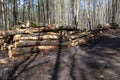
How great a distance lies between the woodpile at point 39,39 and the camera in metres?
9.67

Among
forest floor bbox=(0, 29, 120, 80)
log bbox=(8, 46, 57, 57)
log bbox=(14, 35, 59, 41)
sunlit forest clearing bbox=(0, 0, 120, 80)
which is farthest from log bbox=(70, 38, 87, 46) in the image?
log bbox=(8, 46, 57, 57)

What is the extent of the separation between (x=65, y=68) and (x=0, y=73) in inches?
91.4

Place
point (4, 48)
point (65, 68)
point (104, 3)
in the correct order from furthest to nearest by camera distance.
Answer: point (104, 3) < point (4, 48) < point (65, 68)

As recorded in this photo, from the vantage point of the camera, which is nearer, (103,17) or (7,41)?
(7,41)

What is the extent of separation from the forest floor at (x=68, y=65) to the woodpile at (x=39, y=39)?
16.0 inches

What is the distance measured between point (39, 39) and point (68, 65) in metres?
3.06

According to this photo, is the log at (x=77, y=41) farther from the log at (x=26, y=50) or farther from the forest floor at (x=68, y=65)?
the log at (x=26, y=50)

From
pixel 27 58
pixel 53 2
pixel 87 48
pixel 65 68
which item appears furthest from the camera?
pixel 53 2

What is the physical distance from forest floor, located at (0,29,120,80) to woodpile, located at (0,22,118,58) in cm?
41

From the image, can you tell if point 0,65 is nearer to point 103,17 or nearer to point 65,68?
point 65,68

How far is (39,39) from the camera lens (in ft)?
34.1

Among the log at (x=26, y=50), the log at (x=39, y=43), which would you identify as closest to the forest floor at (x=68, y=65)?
the log at (x=26, y=50)

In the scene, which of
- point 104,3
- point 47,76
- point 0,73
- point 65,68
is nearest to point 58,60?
point 65,68

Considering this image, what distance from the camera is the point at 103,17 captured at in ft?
197
